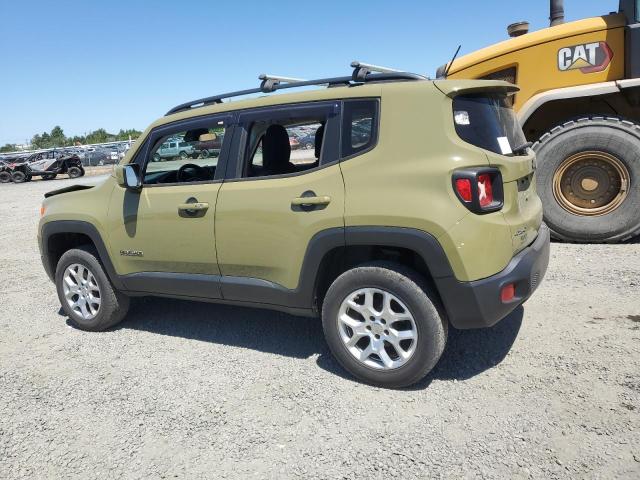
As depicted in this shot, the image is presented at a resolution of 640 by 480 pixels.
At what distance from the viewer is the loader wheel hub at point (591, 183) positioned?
5609 millimetres

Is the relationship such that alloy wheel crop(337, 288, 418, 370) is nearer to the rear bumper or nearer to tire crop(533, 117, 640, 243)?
the rear bumper

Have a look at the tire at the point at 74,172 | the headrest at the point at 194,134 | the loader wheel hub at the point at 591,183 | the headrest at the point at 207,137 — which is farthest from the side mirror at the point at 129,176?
the tire at the point at 74,172

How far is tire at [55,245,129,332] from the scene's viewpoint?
4.35m

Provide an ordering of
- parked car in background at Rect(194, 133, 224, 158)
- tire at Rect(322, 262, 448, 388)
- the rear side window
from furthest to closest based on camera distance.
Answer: parked car in background at Rect(194, 133, 224, 158)
the rear side window
tire at Rect(322, 262, 448, 388)

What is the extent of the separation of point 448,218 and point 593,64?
13.6ft

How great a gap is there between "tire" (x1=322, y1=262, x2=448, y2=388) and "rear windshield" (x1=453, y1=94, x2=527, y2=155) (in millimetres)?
889

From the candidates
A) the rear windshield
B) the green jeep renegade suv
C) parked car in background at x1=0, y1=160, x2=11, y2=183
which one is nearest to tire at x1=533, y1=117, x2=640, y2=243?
the green jeep renegade suv

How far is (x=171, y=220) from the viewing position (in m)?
3.80

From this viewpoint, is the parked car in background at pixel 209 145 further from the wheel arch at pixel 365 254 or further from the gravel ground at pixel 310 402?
the gravel ground at pixel 310 402

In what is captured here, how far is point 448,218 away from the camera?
2.79 meters

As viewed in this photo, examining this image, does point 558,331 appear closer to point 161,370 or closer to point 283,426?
point 283,426

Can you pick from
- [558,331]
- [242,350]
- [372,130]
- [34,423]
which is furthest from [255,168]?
[558,331]

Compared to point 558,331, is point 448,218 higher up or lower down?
higher up

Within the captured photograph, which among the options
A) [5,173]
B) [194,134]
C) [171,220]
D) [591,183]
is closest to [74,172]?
[5,173]
